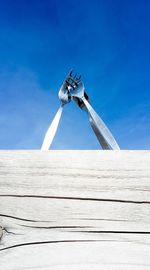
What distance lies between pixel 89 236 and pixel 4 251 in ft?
0.40

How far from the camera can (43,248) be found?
15.7 inches

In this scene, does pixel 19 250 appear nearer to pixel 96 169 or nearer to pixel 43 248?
pixel 43 248

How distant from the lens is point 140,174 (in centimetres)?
48

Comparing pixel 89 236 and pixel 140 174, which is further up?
pixel 140 174

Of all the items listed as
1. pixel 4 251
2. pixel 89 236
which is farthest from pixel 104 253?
pixel 4 251

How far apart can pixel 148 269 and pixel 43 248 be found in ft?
0.46

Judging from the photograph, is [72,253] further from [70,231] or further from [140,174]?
[140,174]

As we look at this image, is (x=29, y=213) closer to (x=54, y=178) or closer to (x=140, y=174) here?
(x=54, y=178)

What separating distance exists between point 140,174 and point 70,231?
0.47ft

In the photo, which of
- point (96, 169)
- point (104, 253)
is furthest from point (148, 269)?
point (96, 169)

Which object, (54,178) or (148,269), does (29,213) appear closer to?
(54,178)

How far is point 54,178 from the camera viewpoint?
18.8 inches

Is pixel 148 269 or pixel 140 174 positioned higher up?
pixel 140 174

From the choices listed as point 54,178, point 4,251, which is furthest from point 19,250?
point 54,178
